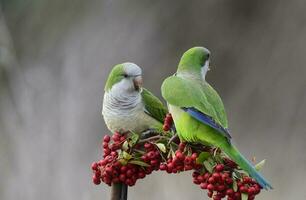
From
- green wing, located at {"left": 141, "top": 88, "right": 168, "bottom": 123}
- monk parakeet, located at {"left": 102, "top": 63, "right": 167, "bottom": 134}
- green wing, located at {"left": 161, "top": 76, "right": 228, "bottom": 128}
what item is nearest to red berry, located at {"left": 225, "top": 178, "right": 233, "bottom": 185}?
green wing, located at {"left": 161, "top": 76, "right": 228, "bottom": 128}

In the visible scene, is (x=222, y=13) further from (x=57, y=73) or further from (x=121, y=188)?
(x=121, y=188)

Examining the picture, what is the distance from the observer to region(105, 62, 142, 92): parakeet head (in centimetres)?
156

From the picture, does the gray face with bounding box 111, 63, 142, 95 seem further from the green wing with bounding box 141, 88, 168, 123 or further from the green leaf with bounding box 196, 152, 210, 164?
the green leaf with bounding box 196, 152, 210, 164

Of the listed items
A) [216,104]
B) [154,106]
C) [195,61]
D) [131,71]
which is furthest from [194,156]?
[154,106]

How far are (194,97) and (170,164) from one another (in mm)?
135

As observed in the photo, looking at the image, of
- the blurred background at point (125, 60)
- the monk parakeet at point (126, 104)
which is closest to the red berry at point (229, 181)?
the monk parakeet at point (126, 104)

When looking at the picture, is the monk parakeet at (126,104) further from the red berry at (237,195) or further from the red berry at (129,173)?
the red berry at (237,195)

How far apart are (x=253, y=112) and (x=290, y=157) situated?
0.26 metres

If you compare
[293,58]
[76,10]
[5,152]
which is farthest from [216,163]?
[5,152]

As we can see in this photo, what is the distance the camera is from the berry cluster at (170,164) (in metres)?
1.27

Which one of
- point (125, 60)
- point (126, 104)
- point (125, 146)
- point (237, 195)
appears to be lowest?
point (237, 195)

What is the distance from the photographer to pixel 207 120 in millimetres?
1325

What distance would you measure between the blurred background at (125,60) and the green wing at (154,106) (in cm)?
139

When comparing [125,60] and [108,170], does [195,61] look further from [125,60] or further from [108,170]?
[125,60]
